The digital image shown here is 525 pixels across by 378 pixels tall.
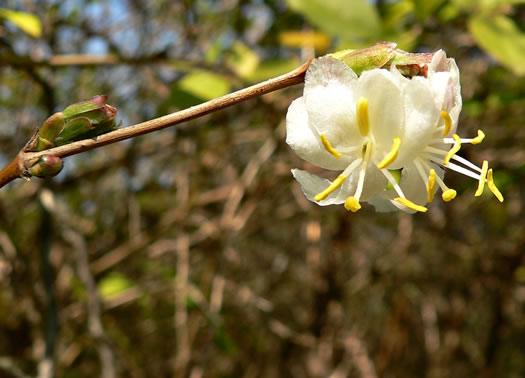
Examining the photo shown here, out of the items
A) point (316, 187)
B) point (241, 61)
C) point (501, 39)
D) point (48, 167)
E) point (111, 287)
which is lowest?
point (111, 287)

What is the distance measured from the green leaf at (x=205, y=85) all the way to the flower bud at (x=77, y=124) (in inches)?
21.5

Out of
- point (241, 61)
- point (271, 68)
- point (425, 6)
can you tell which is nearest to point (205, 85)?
point (271, 68)

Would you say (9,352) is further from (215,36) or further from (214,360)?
(215,36)

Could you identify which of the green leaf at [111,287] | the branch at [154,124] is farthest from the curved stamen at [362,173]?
the green leaf at [111,287]

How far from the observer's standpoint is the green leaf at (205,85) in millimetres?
1023

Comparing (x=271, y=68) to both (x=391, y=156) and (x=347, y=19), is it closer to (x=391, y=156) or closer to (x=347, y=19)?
(x=347, y=19)

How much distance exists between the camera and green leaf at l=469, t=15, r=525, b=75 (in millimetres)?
891

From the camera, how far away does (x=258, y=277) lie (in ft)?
8.44

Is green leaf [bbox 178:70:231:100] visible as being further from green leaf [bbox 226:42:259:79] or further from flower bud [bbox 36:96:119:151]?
flower bud [bbox 36:96:119:151]

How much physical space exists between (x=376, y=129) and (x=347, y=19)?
1.59 ft

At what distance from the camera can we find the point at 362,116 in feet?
1.67

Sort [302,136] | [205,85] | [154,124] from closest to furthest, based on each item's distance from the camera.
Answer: [154,124] < [302,136] < [205,85]

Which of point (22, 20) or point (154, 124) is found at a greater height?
point (154, 124)

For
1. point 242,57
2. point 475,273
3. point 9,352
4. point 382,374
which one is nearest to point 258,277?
point 382,374
